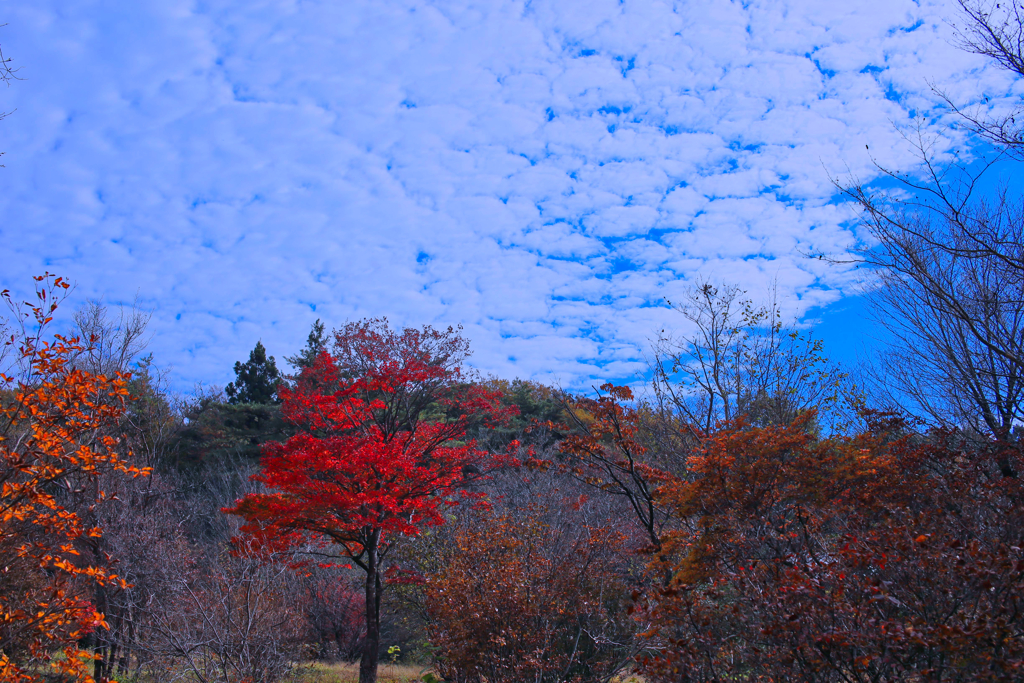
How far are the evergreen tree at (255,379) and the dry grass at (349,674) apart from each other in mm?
21052

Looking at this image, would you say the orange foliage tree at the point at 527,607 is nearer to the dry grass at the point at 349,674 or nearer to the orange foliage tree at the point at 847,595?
the orange foliage tree at the point at 847,595

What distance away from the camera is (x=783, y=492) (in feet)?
22.2

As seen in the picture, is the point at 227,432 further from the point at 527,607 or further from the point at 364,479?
the point at 527,607

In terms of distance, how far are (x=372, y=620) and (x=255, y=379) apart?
2576cm

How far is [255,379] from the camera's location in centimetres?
3244

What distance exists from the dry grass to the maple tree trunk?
1.40m

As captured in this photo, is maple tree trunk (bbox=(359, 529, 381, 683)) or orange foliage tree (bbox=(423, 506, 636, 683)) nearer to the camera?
orange foliage tree (bbox=(423, 506, 636, 683))

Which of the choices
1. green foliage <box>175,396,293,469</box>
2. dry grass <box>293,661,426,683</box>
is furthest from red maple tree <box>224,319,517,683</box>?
green foliage <box>175,396,293,469</box>

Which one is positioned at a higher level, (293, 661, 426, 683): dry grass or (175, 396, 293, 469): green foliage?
(175, 396, 293, 469): green foliage

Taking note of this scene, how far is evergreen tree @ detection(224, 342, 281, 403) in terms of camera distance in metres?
31.9

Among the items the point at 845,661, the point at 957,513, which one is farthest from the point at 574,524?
the point at 845,661

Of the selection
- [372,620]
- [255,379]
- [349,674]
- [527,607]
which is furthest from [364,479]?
[255,379]

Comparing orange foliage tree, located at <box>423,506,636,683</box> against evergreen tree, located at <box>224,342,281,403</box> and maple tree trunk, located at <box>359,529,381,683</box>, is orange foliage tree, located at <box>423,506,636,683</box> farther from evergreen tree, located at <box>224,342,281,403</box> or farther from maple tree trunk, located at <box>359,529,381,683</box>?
evergreen tree, located at <box>224,342,281,403</box>

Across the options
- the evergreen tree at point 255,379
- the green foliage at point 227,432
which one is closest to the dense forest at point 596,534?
the green foliage at point 227,432
